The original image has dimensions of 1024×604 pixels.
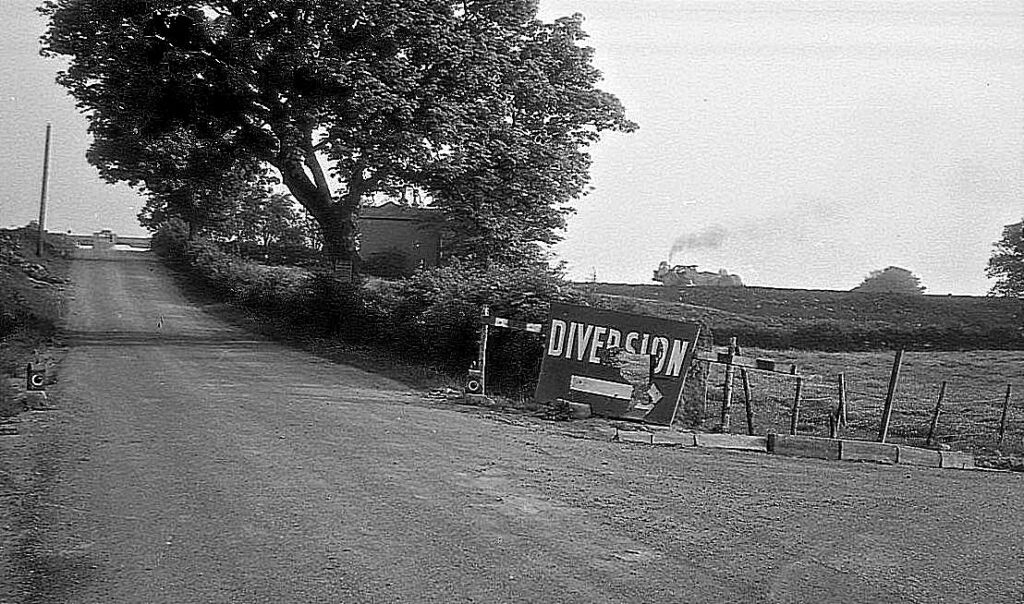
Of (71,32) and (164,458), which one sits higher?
(71,32)

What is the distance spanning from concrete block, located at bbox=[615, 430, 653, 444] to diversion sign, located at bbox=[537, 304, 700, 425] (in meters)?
1.11

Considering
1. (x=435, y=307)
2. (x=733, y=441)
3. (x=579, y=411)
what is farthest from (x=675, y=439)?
(x=435, y=307)

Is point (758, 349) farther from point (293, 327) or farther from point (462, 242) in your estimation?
point (293, 327)

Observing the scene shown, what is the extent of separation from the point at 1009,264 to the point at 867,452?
2359 cm

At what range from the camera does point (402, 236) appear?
3722 centimetres

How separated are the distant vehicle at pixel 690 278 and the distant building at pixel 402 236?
9.09 meters

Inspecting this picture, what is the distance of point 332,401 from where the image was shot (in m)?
13.1

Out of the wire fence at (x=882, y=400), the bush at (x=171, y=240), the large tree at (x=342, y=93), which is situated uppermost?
the large tree at (x=342, y=93)

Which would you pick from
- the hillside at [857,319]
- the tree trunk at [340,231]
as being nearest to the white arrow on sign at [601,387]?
the tree trunk at [340,231]

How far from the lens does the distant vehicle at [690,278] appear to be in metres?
36.7

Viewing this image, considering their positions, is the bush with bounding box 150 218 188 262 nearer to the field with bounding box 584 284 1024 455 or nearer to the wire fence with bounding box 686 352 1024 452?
the field with bounding box 584 284 1024 455

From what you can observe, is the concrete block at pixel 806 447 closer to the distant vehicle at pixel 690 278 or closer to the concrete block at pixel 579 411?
the concrete block at pixel 579 411

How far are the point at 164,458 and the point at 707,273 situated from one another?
3199 cm

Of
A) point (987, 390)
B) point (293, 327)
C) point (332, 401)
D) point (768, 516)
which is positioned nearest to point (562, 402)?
point (332, 401)
